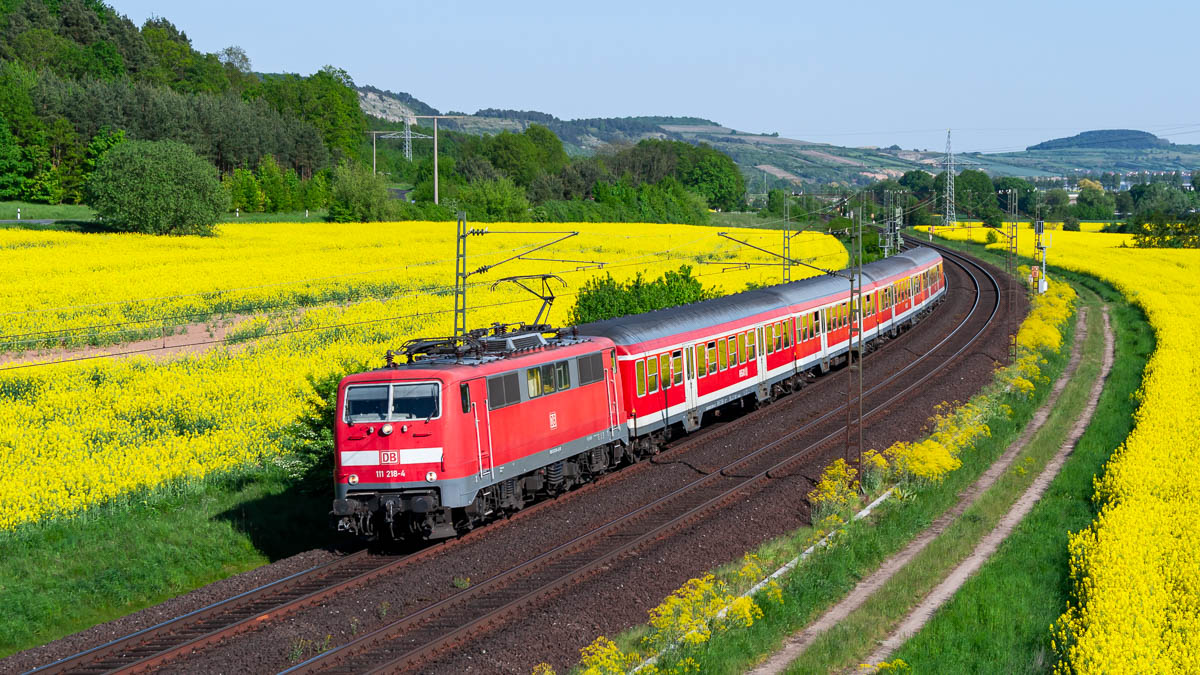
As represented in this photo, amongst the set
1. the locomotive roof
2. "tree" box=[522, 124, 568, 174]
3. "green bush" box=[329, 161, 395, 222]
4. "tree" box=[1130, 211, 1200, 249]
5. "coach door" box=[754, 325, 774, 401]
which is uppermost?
"tree" box=[522, 124, 568, 174]

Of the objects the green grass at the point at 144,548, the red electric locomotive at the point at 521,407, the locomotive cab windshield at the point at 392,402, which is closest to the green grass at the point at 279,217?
the red electric locomotive at the point at 521,407

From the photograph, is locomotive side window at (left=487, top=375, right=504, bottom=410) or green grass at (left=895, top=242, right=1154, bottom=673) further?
locomotive side window at (left=487, top=375, right=504, bottom=410)

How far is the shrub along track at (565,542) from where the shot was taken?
620 inches

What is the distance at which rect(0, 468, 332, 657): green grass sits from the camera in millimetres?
18141

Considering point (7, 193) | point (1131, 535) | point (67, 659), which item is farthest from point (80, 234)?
point (1131, 535)

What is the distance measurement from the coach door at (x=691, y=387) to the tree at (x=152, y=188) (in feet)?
147

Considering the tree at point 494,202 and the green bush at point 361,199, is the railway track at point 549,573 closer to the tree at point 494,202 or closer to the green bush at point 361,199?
the green bush at point 361,199

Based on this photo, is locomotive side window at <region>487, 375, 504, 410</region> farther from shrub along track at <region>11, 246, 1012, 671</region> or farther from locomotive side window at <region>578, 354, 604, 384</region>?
locomotive side window at <region>578, 354, 604, 384</region>

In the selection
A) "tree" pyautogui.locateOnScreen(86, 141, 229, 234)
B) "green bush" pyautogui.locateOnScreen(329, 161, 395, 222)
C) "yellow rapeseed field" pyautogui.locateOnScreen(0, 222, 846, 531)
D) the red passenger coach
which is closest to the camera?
"yellow rapeseed field" pyautogui.locateOnScreen(0, 222, 846, 531)

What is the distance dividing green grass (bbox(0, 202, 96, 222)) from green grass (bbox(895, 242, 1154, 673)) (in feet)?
224

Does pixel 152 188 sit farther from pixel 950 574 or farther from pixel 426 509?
pixel 950 574

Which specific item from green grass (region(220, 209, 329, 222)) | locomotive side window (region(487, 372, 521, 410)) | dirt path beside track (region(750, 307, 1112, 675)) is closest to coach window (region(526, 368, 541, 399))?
locomotive side window (region(487, 372, 521, 410))

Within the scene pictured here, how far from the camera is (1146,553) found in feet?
60.3

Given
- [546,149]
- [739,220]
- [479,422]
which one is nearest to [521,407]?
[479,422]
